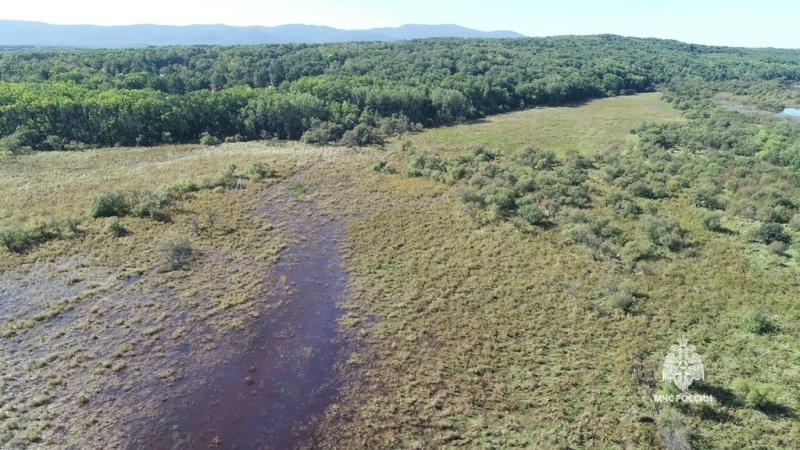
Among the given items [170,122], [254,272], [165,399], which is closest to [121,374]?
[165,399]

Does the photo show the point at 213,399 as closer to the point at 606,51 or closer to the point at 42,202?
the point at 42,202

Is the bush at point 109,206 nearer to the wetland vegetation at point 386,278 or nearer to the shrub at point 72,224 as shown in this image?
the wetland vegetation at point 386,278

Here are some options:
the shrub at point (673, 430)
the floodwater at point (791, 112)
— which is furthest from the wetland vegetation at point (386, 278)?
the floodwater at point (791, 112)

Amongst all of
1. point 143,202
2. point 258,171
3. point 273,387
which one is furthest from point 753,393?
point 258,171

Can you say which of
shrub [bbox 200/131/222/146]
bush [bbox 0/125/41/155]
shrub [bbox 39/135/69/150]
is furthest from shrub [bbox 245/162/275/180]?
bush [bbox 0/125/41/155]

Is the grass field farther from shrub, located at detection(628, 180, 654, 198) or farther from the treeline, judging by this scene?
shrub, located at detection(628, 180, 654, 198)

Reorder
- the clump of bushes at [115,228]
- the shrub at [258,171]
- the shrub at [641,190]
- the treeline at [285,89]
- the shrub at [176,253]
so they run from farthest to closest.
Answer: the treeline at [285,89], the shrub at [258,171], the shrub at [641,190], the clump of bushes at [115,228], the shrub at [176,253]
